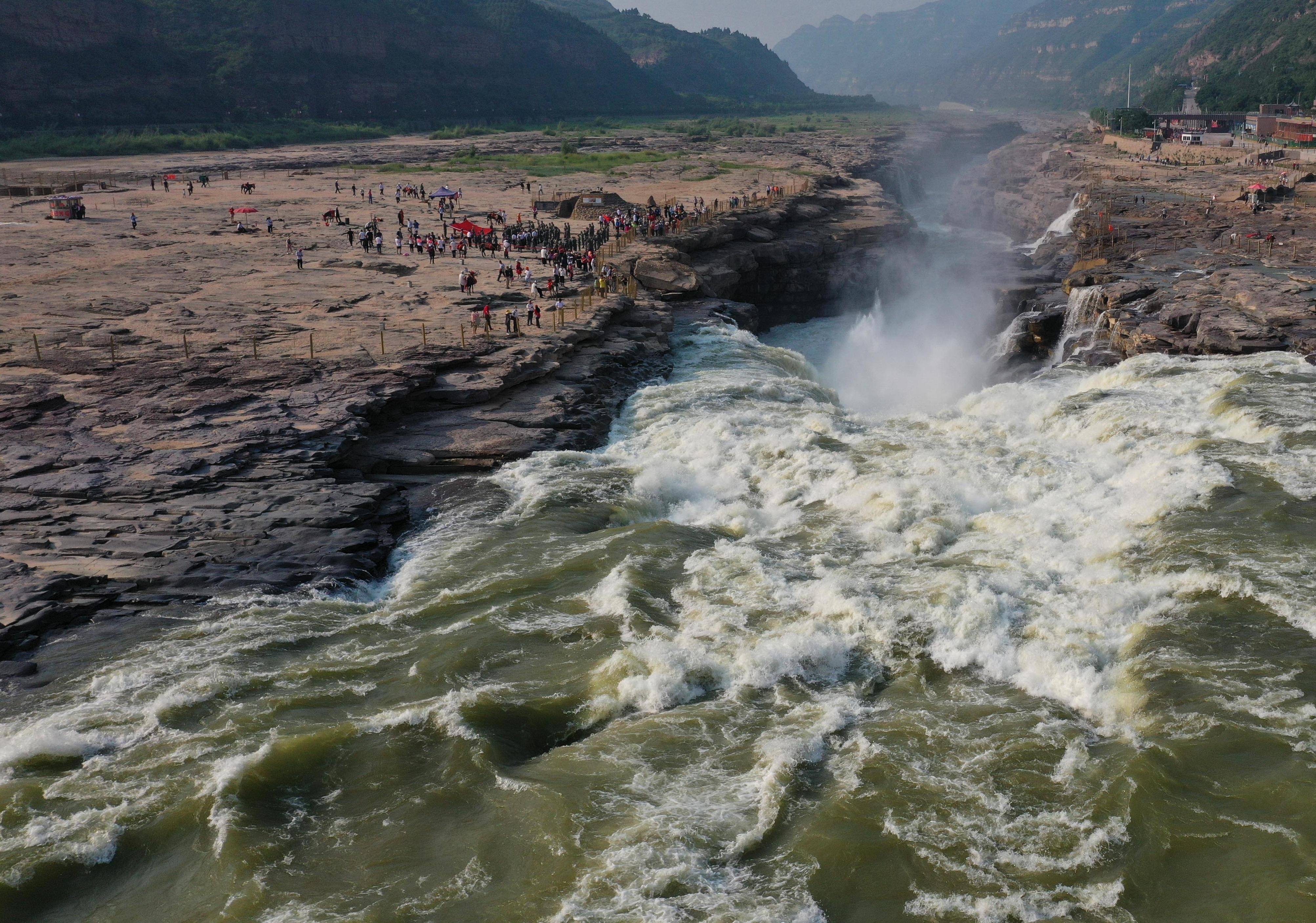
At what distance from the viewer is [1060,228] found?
7544 cm

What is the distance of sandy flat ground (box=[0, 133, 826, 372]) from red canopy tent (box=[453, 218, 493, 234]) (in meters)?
3.11

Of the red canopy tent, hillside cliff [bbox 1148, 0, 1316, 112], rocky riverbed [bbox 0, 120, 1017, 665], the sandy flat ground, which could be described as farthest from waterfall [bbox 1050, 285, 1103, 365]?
hillside cliff [bbox 1148, 0, 1316, 112]

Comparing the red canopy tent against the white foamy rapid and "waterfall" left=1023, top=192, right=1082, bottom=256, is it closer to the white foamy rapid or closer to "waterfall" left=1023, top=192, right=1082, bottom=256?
the white foamy rapid

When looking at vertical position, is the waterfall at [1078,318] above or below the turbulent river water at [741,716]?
above

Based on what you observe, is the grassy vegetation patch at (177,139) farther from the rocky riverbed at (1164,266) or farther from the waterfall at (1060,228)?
the waterfall at (1060,228)

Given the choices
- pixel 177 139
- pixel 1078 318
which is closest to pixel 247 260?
pixel 1078 318

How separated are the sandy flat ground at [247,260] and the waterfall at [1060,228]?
2179 cm

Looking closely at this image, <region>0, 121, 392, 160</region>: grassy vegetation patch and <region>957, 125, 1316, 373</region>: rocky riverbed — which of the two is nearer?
<region>957, 125, 1316, 373</region>: rocky riverbed

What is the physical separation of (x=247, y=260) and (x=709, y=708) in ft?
136

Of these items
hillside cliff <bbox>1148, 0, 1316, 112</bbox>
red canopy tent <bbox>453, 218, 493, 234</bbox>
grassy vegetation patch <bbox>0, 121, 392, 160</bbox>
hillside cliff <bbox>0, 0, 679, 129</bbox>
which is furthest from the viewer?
hillside cliff <bbox>1148, 0, 1316, 112</bbox>

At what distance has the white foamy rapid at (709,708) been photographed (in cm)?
1390

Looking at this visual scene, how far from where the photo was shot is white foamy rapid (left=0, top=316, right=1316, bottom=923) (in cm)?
1390

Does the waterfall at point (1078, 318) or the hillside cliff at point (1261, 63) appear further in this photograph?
the hillside cliff at point (1261, 63)

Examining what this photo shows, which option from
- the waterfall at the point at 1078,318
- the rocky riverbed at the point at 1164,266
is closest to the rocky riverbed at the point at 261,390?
the waterfall at the point at 1078,318
